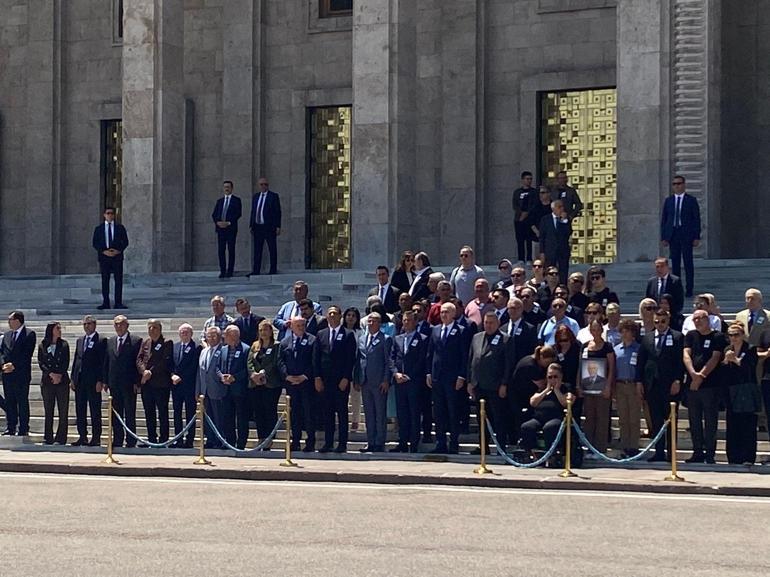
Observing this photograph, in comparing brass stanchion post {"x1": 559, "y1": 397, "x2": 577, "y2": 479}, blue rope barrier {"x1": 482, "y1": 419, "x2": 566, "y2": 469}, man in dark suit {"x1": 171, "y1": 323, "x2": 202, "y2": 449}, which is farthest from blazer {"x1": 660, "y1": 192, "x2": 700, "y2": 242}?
man in dark suit {"x1": 171, "y1": 323, "x2": 202, "y2": 449}

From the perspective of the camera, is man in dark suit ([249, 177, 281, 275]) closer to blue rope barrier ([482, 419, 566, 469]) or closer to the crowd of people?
the crowd of people

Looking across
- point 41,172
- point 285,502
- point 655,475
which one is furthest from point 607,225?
point 285,502

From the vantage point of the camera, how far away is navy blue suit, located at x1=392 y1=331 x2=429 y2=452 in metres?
21.7

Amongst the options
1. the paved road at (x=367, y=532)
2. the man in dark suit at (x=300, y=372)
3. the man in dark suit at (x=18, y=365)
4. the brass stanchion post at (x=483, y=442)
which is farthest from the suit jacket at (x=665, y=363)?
the man in dark suit at (x=18, y=365)

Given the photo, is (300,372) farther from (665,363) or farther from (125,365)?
(665,363)

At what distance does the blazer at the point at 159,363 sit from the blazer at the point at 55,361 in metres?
1.38

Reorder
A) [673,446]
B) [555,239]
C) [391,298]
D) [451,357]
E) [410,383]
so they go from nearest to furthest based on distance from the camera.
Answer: [673,446], [451,357], [410,383], [391,298], [555,239]

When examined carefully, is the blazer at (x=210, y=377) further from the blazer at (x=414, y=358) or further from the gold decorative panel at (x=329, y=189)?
the gold decorative panel at (x=329, y=189)

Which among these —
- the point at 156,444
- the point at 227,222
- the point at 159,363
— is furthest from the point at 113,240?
the point at 156,444

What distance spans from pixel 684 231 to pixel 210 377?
24.3 feet

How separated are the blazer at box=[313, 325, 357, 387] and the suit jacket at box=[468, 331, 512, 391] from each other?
6.13 feet

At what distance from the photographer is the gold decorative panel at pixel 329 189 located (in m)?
38.0

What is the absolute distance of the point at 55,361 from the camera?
79.5 feet

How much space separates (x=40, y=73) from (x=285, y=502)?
25528 mm
